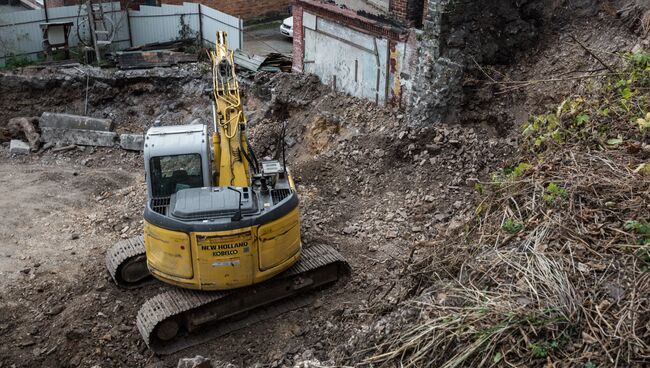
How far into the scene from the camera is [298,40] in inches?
619

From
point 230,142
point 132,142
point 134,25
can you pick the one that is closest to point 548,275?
point 230,142

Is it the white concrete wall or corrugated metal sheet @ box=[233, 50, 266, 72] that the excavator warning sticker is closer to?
the white concrete wall

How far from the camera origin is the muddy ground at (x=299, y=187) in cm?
889

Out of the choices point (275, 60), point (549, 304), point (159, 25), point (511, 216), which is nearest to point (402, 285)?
point (511, 216)

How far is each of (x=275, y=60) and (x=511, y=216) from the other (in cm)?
1158

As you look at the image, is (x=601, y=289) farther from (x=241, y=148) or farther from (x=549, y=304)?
(x=241, y=148)

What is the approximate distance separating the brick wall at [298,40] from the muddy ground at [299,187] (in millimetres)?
473

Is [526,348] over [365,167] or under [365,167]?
over

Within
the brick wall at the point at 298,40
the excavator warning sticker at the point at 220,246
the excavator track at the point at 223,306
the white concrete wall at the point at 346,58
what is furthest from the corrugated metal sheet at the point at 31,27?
the excavator warning sticker at the point at 220,246

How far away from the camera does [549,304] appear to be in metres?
5.93

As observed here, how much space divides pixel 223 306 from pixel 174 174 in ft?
6.57

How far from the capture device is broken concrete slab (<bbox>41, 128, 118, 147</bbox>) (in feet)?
51.7

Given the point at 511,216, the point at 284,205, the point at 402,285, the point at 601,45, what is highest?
the point at 601,45

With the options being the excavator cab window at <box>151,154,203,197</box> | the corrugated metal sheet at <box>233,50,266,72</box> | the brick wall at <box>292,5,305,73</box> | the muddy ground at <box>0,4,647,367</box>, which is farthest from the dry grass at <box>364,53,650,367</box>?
the corrugated metal sheet at <box>233,50,266,72</box>
